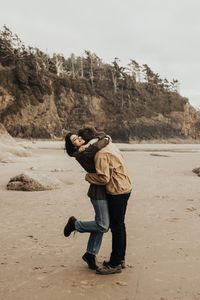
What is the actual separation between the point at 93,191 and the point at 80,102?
70477 mm

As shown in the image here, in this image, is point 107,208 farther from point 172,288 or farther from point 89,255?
point 172,288

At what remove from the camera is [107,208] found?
5.04 meters

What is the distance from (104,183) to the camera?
4895mm

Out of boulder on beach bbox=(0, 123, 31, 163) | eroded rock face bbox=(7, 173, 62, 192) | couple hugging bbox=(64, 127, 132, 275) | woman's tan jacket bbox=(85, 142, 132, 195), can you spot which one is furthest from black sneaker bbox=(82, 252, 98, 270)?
boulder on beach bbox=(0, 123, 31, 163)

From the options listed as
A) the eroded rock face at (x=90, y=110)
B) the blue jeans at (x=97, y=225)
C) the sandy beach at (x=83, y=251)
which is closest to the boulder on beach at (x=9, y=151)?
the sandy beach at (x=83, y=251)

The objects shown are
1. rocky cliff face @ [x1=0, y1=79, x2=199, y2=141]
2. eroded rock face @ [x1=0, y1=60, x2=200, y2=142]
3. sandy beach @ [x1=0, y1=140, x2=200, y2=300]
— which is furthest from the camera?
eroded rock face @ [x1=0, y1=60, x2=200, y2=142]

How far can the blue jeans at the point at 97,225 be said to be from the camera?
502cm

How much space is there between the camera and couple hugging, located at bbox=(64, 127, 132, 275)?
4871mm

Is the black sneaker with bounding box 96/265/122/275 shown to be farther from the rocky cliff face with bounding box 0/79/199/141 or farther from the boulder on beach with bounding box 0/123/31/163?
the rocky cliff face with bounding box 0/79/199/141

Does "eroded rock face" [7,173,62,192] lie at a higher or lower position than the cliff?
lower

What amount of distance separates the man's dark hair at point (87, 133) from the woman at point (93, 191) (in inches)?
1.5

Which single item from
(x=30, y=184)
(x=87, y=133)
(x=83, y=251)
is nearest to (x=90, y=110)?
(x=30, y=184)

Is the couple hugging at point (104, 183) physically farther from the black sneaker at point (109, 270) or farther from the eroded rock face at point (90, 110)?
the eroded rock face at point (90, 110)

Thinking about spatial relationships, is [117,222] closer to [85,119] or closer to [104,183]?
[104,183]
